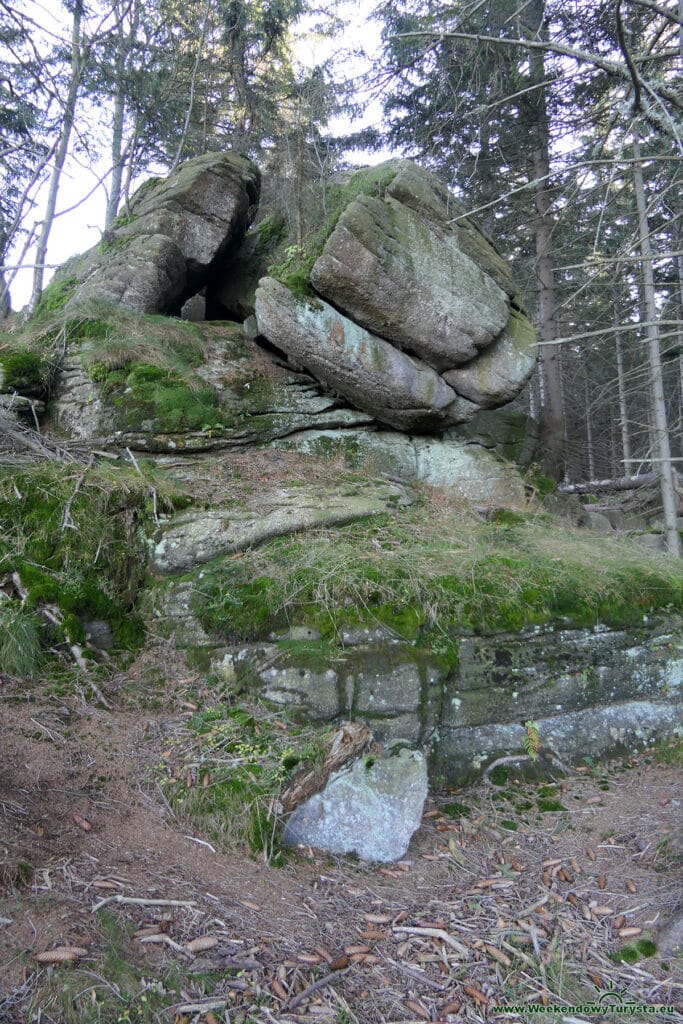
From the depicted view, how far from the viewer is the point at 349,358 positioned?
8.02m

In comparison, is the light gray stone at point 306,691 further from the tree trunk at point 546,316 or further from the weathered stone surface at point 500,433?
the tree trunk at point 546,316

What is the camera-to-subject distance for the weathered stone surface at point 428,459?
27.7ft

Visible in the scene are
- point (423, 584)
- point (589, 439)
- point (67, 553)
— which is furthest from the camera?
point (589, 439)

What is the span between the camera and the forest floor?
261 cm

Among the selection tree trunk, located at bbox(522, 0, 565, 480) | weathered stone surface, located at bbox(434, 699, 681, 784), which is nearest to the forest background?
tree trunk, located at bbox(522, 0, 565, 480)

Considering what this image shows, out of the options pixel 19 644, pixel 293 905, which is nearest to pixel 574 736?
pixel 293 905

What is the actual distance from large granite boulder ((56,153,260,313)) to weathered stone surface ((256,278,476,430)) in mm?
2088

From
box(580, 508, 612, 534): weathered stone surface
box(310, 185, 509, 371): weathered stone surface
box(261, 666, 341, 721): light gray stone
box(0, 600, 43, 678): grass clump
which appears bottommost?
box(261, 666, 341, 721): light gray stone

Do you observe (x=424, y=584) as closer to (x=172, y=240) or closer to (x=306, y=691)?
(x=306, y=691)

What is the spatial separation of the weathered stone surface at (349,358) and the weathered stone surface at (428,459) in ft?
1.43

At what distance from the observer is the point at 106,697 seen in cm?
472

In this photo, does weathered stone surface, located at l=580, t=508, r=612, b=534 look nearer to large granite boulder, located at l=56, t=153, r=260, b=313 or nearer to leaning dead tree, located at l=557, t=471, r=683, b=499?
leaning dead tree, located at l=557, t=471, r=683, b=499

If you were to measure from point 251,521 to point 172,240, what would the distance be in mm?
5618

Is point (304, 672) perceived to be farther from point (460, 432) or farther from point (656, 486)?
point (656, 486)
